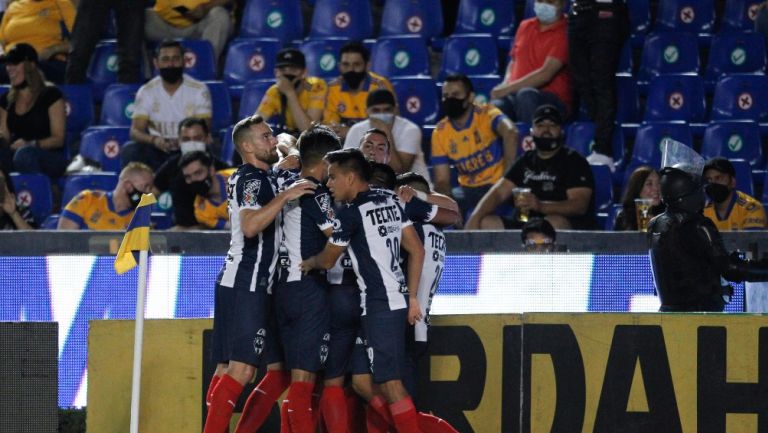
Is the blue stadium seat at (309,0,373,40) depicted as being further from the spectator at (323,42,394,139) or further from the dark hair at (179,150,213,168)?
the dark hair at (179,150,213,168)

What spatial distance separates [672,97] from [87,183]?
509 centimetres

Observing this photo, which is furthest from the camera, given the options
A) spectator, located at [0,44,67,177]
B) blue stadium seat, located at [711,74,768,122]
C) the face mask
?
spectator, located at [0,44,67,177]

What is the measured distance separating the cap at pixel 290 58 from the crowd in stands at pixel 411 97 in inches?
0.5

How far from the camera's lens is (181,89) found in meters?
12.7

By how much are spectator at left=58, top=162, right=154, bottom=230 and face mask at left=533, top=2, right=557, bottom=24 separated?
361cm

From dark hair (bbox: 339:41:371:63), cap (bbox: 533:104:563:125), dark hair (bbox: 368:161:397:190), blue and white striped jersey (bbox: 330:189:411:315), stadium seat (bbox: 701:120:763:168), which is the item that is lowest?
blue and white striped jersey (bbox: 330:189:411:315)

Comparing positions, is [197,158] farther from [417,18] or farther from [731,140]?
[731,140]

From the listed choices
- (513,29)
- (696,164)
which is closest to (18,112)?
(513,29)

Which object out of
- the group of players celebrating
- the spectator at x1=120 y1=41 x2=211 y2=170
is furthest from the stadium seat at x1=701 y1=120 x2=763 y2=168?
the group of players celebrating

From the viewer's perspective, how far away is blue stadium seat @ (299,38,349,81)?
1312 cm

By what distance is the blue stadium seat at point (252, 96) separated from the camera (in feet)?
42.1

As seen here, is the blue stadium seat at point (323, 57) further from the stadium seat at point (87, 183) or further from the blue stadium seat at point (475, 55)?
the stadium seat at point (87, 183)

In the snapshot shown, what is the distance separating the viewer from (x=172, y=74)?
1261 cm

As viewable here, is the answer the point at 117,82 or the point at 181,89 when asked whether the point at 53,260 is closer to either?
the point at 181,89
